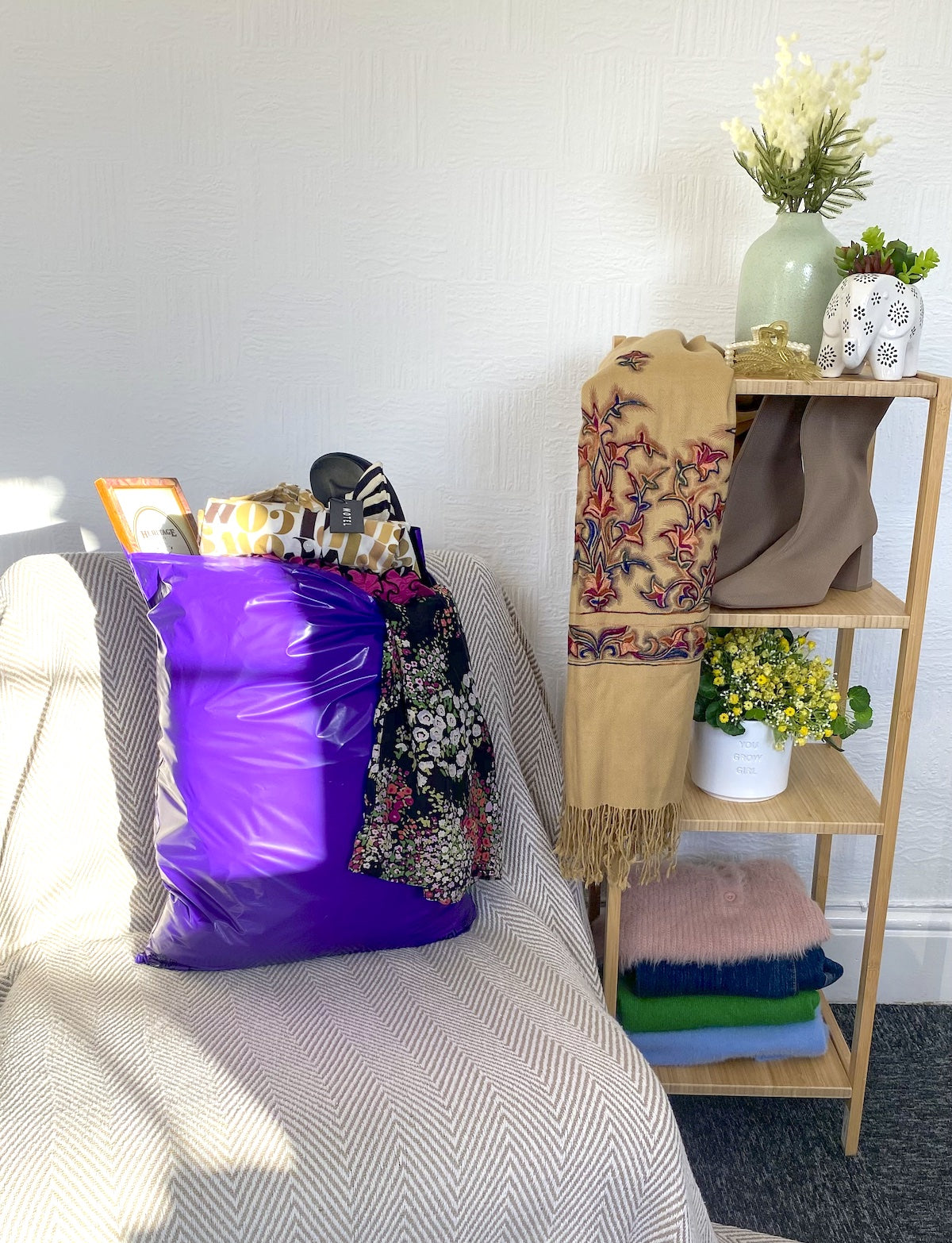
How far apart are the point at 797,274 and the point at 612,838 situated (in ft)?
2.52

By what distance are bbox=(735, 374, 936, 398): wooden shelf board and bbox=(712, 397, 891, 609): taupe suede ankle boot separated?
0.10 metres

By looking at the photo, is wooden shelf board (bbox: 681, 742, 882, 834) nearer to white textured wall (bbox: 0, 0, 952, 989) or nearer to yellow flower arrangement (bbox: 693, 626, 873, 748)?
yellow flower arrangement (bbox: 693, 626, 873, 748)

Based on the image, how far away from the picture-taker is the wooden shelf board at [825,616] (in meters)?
1.36

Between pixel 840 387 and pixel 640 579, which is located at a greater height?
pixel 840 387

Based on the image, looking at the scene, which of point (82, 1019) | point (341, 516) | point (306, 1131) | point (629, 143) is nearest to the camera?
point (306, 1131)

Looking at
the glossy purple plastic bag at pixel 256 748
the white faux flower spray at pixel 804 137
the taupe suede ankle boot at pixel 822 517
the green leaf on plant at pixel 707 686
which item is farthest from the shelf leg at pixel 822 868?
the white faux flower spray at pixel 804 137

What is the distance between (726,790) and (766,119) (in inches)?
34.5

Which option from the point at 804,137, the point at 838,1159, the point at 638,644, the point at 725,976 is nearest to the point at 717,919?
the point at 725,976

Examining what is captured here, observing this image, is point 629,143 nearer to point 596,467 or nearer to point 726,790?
point 596,467

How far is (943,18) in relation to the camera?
4.93 feet

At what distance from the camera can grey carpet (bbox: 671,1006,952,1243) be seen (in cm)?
140

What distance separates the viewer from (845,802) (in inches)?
59.1

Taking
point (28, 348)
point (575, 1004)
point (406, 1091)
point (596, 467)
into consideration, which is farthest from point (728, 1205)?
point (28, 348)

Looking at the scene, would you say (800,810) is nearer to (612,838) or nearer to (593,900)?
(612,838)
